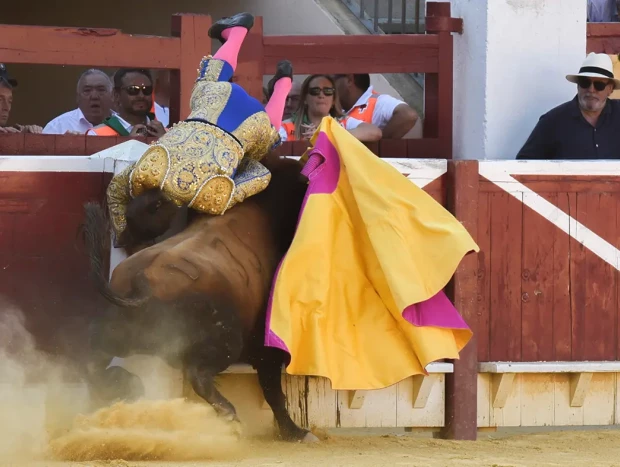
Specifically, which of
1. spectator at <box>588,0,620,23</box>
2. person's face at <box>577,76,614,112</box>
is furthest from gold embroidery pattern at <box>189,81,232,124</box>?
spectator at <box>588,0,620,23</box>

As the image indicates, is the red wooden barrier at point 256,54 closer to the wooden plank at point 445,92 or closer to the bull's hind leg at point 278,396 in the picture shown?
the wooden plank at point 445,92

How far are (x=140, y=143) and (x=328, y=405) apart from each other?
1625mm

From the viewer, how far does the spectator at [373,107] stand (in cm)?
750

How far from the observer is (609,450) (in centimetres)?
619

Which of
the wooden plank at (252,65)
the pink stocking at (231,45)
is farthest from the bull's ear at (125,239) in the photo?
the wooden plank at (252,65)

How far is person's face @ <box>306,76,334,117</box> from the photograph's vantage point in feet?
23.7

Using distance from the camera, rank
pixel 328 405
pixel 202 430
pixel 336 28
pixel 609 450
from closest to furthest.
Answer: pixel 202 430 < pixel 609 450 < pixel 328 405 < pixel 336 28

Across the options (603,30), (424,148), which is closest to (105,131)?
(424,148)

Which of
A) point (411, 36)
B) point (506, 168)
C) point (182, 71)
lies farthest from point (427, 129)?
point (182, 71)

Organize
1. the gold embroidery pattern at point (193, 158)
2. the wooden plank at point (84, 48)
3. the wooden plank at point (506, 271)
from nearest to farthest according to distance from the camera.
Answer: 1. the gold embroidery pattern at point (193, 158)
2. the wooden plank at point (506, 271)
3. the wooden plank at point (84, 48)

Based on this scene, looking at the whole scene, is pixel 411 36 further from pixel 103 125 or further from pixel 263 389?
pixel 263 389

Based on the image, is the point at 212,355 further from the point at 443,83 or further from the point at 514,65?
the point at 514,65

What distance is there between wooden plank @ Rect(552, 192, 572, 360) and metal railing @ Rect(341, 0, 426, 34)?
3884mm

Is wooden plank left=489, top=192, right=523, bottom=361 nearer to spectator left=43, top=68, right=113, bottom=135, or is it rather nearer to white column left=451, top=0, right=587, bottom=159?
white column left=451, top=0, right=587, bottom=159
